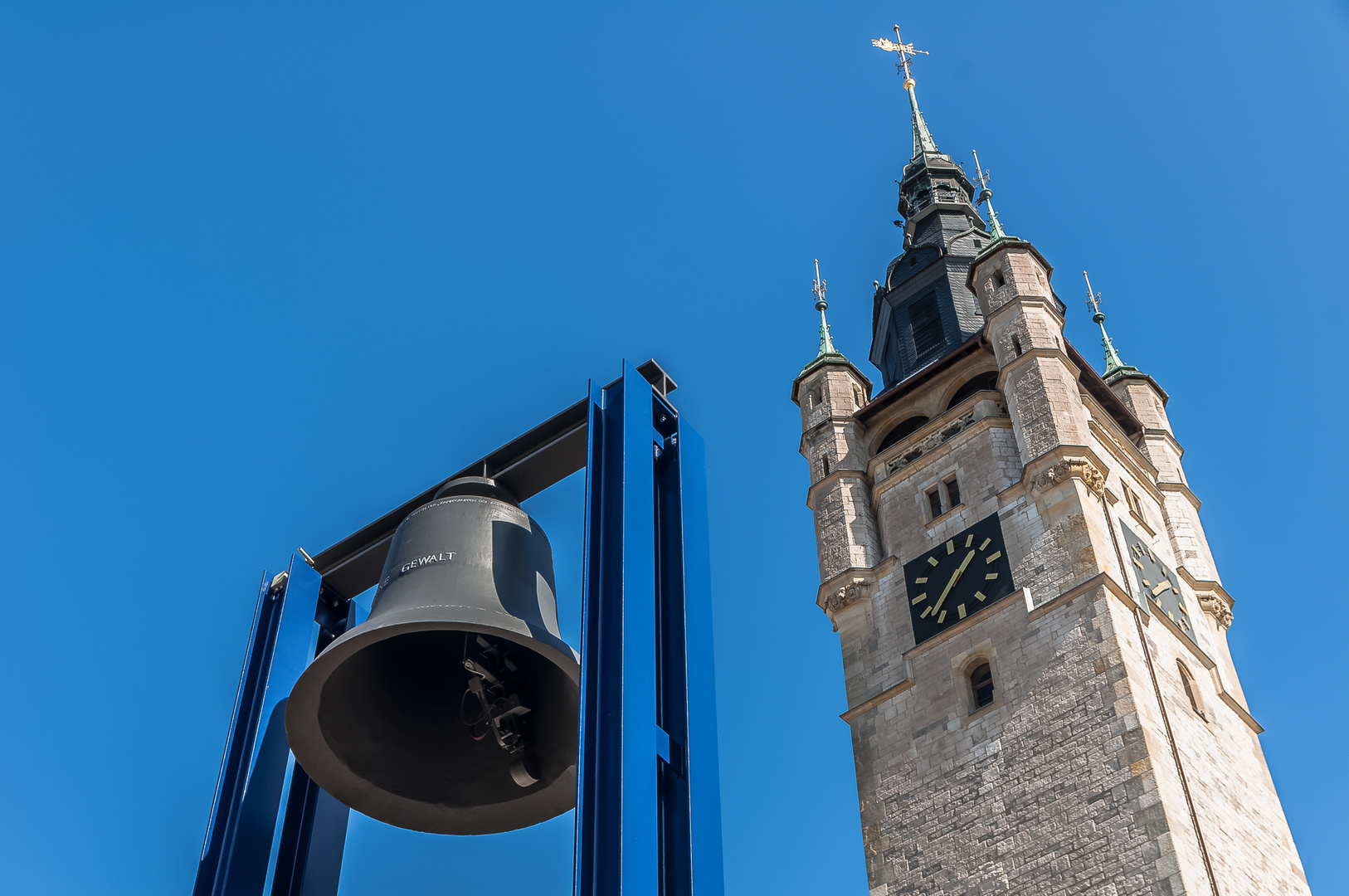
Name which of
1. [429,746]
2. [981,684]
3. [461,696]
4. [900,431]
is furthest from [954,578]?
[429,746]

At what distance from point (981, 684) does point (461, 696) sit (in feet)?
63.9

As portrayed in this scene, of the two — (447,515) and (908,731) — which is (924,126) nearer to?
(908,731)

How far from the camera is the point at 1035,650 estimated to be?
2423 cm

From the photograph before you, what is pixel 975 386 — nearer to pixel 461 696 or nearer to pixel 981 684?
pixel 981 684

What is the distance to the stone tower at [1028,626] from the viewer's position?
21.6 m

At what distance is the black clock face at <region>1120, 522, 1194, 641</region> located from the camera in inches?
1021

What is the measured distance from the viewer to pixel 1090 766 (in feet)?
71.7

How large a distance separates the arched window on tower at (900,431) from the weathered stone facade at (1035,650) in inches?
3.2

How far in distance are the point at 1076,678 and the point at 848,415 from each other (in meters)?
11.1

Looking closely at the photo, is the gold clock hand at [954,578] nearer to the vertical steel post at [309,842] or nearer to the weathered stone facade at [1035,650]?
the weathered stone facade at [1035,650]

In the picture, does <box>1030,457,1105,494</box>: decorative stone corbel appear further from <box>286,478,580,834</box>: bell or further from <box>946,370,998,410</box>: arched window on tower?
<box>286,478,580,834</box>: bell

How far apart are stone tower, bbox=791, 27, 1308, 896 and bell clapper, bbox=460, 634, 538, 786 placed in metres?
15.9

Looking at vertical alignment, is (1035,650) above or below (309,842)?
above

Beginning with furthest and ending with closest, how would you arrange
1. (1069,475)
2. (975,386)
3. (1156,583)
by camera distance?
(975,386), (1156,583), (1069,475)
